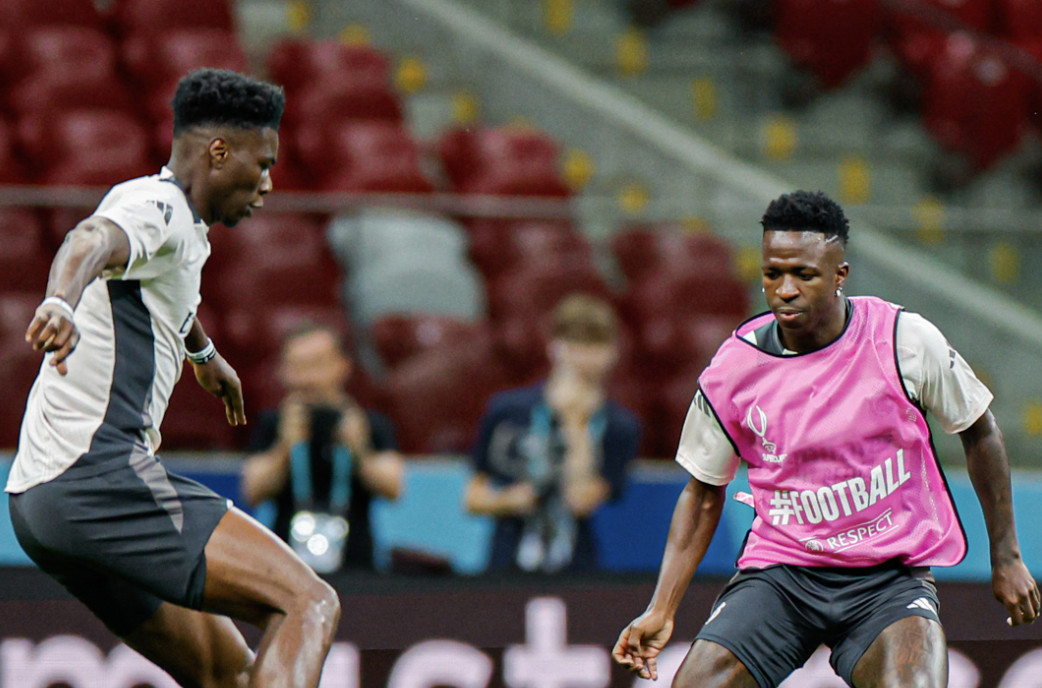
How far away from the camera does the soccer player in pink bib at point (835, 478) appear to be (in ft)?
12.1

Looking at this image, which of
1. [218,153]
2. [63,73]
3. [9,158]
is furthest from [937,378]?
[63,73]

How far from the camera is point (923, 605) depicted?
12.1 ft

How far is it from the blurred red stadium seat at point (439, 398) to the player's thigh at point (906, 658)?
10.2 ft

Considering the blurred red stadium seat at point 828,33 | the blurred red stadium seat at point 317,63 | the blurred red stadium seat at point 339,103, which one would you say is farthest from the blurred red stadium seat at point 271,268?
the blurred red stadium seat at point 828,33

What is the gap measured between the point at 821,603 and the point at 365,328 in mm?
3137

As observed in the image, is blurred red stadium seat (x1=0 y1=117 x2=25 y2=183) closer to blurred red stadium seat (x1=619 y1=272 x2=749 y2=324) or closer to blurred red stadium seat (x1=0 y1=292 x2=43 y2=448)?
blurred red stadium seat (x1=0 y1=292 x2=43 y2=448)

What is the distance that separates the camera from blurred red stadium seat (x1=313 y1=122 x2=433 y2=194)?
7988 mm

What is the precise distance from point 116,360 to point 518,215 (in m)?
3.52

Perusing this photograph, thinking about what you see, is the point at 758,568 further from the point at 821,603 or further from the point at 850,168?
the point at 850,168

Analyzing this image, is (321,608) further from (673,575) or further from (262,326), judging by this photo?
(262,326)

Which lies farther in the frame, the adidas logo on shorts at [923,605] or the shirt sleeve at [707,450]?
the shirt sleeve at [707,450]

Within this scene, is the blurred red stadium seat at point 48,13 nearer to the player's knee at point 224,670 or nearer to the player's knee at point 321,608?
the player's knee at point 224,670

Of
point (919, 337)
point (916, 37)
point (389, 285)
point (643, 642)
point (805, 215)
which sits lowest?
point (643, 642)

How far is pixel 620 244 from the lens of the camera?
22.3 feet
